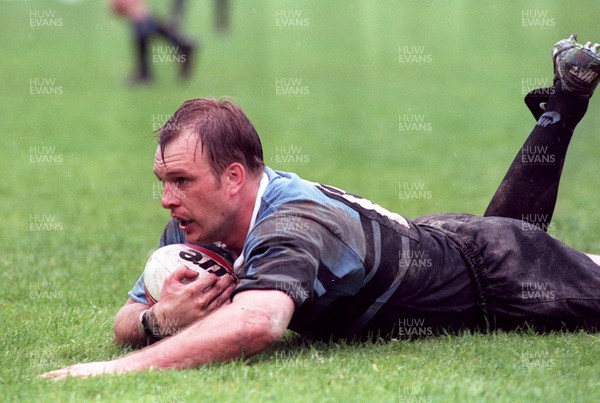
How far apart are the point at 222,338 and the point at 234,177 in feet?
2.94

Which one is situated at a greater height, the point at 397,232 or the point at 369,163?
the point at 397,232

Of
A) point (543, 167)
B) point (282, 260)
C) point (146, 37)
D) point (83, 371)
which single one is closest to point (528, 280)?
point (543, 167)

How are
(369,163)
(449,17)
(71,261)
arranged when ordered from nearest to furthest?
(71,261)
(369,163)
(449,17)

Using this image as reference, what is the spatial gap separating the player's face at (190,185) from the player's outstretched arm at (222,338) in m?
0.59

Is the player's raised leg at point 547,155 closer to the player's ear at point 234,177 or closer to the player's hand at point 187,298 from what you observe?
the player's ear at point 234,177

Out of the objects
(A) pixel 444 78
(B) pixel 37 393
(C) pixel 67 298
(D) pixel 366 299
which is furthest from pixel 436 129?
(B) pixel 37 393

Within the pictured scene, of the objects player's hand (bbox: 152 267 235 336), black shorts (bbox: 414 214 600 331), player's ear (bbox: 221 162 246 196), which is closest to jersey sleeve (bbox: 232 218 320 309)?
player's hand (bbox: 152 267 235 336)

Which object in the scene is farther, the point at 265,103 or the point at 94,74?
the point at 94,74

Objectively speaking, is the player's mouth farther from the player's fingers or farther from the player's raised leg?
the player's raised leg

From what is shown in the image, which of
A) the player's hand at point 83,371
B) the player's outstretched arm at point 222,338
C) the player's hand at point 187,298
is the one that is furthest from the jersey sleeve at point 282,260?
the player's hand at point 83,371

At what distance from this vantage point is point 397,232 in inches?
220

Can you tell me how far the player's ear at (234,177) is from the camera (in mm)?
5320

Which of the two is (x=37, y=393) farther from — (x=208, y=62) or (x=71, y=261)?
(x=208, y=62)

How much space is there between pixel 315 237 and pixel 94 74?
22.7 metres
